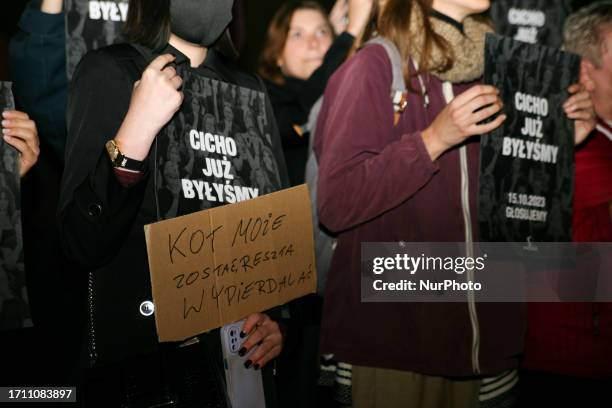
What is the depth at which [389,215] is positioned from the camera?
1.69 meters

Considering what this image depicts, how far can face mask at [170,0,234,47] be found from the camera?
1391mm

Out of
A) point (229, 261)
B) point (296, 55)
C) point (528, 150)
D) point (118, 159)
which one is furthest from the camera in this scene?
point (296, 55)

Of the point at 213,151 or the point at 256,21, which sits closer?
the point at 213,151

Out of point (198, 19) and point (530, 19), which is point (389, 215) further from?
point (530, 19)

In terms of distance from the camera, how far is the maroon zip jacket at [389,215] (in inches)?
63.4

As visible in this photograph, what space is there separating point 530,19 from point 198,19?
2265 millimetres

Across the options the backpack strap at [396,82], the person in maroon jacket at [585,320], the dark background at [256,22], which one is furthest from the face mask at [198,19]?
the dark background at [256,22]

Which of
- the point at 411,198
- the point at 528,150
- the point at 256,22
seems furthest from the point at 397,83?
the point at 256,22

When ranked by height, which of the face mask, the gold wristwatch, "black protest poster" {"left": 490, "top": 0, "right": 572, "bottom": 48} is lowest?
the gold wristwatch

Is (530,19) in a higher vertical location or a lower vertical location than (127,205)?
higher

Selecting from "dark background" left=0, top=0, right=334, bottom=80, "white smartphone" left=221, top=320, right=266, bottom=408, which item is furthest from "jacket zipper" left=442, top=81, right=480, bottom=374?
"dark background" left=0, top=0, right=334, bottom=80

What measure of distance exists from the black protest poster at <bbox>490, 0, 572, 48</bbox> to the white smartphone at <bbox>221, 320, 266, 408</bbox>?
235 cm

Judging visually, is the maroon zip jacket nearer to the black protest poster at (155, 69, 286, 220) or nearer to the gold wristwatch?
the black protest poster at (155, 69, 286, 220)

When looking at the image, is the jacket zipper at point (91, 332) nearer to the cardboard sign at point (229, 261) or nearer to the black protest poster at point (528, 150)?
the cardboard sign at point (229, 261)
